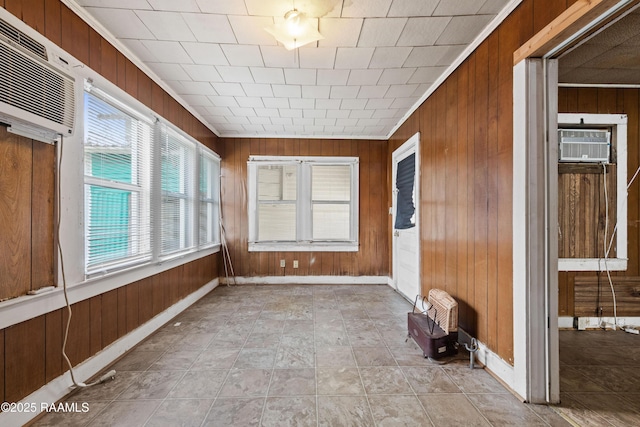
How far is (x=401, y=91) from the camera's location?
2.98 m

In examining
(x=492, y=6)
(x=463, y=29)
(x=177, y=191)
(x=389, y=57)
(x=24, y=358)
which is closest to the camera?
(x=24, y=358)

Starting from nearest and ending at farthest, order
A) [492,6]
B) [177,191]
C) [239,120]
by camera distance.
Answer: [492,6] → [177,191] → [239,120]

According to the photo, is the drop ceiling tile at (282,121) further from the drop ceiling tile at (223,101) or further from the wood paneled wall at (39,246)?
the wood paneled wall at (39,246)

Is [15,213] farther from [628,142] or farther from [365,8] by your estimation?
[628,142]

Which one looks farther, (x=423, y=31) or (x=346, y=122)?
(x=346, y=122)

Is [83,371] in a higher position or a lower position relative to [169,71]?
lower

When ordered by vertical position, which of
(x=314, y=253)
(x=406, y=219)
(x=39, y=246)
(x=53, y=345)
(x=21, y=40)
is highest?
(x=21, y=40)

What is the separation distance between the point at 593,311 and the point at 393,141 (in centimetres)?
323

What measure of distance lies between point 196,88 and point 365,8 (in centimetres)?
209

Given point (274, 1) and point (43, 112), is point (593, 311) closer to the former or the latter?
point (274, 1)

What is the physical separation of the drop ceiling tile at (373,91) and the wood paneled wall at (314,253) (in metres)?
1.63

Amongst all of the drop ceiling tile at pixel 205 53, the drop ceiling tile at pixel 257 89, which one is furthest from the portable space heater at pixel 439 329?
the drop ceiling tile at pixel 205 53

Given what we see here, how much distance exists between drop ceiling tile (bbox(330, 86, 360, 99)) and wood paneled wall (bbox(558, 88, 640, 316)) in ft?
7.01

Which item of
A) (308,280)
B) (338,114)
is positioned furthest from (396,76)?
(308,280)
